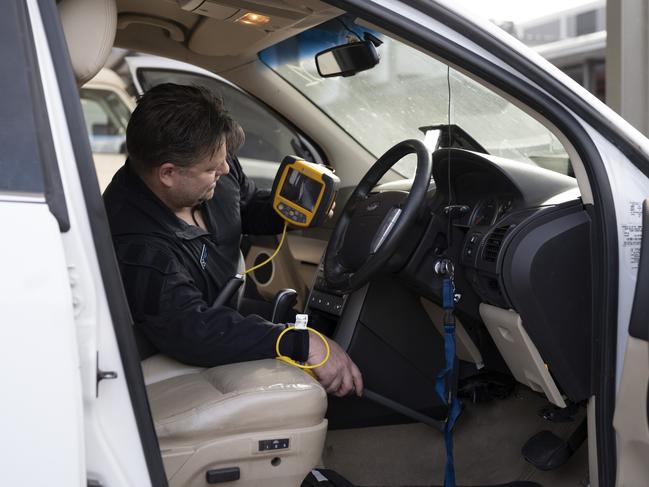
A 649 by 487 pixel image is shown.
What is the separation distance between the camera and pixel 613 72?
391 cm

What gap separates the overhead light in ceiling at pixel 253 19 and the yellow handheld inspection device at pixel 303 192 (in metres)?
0.47

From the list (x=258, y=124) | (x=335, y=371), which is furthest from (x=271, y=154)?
(x=335, y=371)

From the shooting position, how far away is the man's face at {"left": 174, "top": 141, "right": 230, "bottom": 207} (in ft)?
7.27

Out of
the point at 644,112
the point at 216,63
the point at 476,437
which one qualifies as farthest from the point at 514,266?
the point at 644,112

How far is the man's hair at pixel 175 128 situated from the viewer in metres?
2.19

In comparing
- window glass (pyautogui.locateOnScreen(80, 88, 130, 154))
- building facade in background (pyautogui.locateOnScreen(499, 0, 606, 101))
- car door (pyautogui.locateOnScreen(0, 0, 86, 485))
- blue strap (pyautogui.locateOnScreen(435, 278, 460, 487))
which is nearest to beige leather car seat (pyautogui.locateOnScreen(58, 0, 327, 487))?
blue strap (pyautogui.locateOnScreen(435, 278, 460, 487))

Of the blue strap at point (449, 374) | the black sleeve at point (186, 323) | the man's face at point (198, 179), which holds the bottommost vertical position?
the blue strap at point (449, 374)

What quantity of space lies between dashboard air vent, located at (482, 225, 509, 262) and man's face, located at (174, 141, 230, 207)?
81 cm

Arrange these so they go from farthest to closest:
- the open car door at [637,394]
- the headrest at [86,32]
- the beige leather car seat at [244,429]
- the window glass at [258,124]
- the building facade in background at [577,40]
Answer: the building facade in background at [577,40] < the window glass at [258,124] < the beige leather car seat at [244,429] < the open car door at [637,394] < the headrest at [86,32]

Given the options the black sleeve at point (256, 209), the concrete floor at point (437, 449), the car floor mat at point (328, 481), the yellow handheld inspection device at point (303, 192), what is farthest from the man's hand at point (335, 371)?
the black sleeve at point (256, 209)

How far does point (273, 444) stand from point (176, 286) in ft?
1.67

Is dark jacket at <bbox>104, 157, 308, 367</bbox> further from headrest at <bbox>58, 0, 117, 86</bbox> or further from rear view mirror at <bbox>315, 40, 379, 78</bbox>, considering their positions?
rear view mirror at <bbox>315, 40, 379, 78</bbox>

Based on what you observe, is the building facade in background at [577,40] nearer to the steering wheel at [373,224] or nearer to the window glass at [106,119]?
the window glass at [106,119]

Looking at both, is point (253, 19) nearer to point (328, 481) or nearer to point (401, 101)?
point (401, 101)
